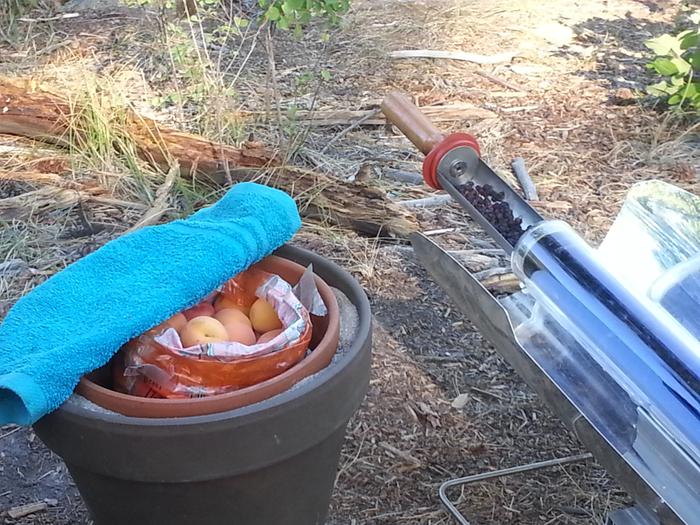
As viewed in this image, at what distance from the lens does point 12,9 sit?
15.0 feet

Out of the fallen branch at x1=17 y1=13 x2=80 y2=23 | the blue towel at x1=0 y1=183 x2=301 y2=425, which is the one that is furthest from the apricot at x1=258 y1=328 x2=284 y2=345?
the fallen branch at x1=17 y1=13 x2=80 y2=23

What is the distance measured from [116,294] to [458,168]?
2.02 feet

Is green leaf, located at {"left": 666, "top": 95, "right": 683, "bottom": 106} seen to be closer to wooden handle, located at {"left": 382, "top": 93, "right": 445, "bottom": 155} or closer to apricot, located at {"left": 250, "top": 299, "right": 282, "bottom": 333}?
wooden handle, located at {"left": 382, "top": 93, "right": 445, "bottom": 155}

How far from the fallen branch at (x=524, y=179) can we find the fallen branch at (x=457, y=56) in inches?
43.8

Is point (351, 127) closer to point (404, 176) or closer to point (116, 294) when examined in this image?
point (404, 176)

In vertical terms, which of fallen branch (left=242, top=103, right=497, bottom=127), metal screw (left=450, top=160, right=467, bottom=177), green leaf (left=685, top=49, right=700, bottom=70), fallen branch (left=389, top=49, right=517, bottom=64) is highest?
metal screw (left=450, top=160, right=467, bottom=177)

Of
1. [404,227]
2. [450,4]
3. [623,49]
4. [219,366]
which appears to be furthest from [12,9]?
[219,366]

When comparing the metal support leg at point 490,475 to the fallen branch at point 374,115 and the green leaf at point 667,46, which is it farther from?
the green leaf at point 667,46

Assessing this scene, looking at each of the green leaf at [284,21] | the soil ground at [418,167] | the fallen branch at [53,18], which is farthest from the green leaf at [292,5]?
the fallen branch at [53,18]

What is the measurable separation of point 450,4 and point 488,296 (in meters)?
4.21

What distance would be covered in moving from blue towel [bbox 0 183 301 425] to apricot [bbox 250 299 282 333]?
8cm

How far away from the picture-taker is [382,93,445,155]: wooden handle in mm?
1441

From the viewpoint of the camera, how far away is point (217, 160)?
119 inches

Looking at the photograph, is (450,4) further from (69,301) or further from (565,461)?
(69,301)
